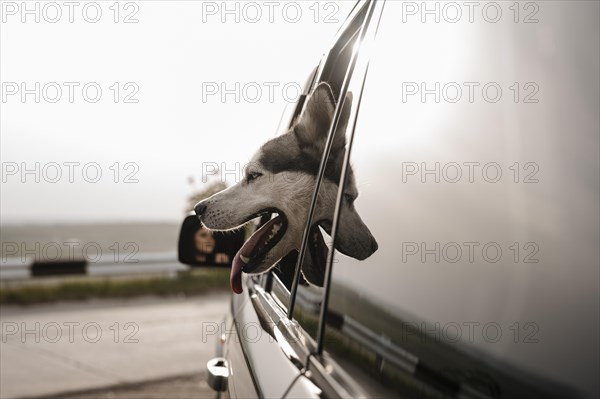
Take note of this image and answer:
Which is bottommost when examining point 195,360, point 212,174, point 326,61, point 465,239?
point 195,360

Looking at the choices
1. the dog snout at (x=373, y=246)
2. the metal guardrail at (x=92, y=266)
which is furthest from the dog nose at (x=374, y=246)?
the metal guardrail at (x=92, y=266)

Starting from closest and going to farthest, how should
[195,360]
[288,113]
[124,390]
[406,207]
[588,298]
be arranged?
[588,298]
[406,207]
[288,113]
[124,390]
[195,360]

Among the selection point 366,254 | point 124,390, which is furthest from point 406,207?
point 124,390

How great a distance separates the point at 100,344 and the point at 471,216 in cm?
639

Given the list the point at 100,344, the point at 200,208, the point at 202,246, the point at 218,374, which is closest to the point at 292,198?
the point at 200,208

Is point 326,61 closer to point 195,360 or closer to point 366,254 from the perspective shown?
point 366,254

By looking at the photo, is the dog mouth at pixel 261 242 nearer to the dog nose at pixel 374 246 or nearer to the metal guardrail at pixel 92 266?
the dog nose at pixel 374 246

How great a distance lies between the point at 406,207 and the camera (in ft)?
3.39

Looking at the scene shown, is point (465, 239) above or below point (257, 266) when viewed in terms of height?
above

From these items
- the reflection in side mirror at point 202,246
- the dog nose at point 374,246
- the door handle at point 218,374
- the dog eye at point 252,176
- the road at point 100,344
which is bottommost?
the road at point 100,344

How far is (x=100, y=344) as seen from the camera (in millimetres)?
6574

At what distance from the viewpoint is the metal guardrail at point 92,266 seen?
9719mm

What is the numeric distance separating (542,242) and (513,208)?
0.22ft

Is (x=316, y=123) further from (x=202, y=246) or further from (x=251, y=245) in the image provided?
(x=202, y=246)
